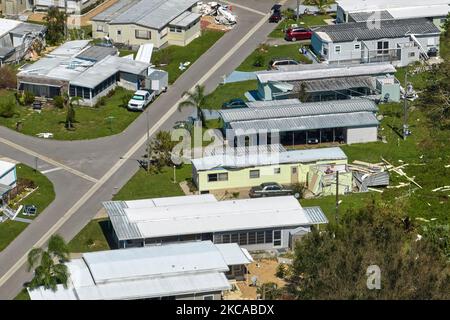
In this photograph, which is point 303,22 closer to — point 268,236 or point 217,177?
point 217,177

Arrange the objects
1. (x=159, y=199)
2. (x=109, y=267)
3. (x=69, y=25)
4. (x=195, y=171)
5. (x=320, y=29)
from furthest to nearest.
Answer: (x=69, y=25)
(x=320, y=29)
(x=195, y=171)
(x=159, y=199)
(x=109, y=267)

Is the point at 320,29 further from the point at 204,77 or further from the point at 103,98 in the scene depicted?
the point at 103,98

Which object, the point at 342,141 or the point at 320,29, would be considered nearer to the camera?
the point at 342,141

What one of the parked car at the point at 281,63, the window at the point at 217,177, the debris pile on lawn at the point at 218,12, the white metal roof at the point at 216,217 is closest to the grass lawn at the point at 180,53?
the debris pile on lawn at the point at 218,12

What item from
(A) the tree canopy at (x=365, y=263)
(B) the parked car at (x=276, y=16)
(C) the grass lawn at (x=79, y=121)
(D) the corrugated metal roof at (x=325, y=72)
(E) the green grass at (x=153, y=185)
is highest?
(A) the tree canopy at (x=365, y=263)

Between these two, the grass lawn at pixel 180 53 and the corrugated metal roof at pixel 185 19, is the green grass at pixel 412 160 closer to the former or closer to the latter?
the grass lawn at pixel 180 53

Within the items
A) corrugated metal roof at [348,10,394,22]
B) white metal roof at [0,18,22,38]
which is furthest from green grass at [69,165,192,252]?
corrugated metal roof at [348,10,394,22]

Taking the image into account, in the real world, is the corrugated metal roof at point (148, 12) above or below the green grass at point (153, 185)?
above
